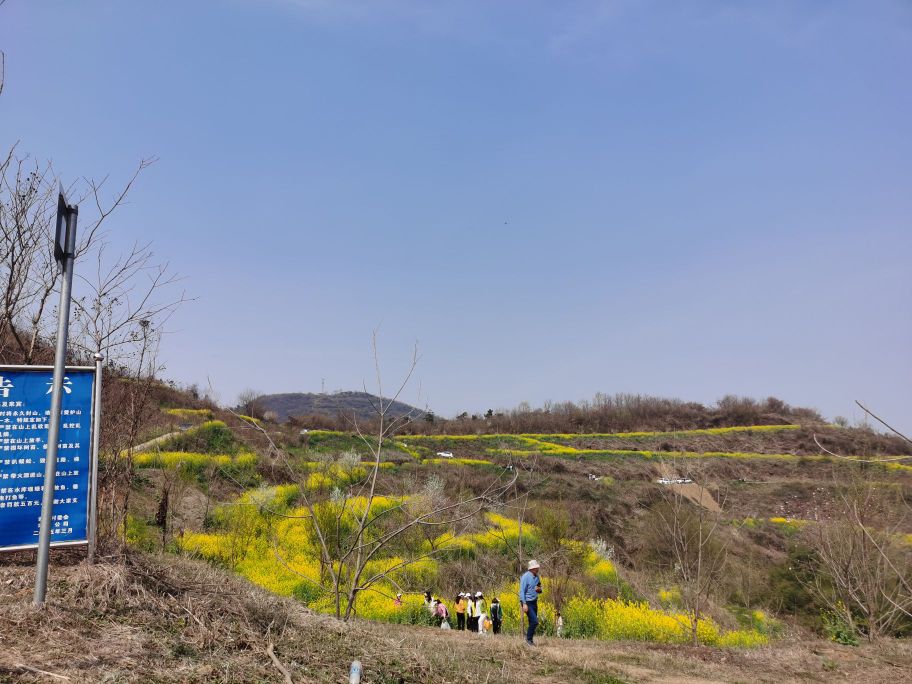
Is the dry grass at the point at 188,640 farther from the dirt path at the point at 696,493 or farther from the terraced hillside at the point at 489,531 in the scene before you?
the dirt path at the point at 696,493

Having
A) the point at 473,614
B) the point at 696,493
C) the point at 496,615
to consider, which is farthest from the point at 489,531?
the point at 696,493

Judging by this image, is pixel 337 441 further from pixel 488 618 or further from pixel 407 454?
pixel 488 618

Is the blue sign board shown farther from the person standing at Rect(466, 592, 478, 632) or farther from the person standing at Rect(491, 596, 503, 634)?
the person standing at Rect(491, 596, 503, 634)

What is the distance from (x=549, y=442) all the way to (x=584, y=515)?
2505cm

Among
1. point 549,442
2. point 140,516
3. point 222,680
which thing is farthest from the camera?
point 549,442

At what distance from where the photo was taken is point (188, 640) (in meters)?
4.28

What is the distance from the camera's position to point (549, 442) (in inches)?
2055

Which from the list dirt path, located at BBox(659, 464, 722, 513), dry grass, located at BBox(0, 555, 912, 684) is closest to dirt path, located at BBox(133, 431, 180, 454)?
dirt path, located at BBox(659, 464, 722, 513)

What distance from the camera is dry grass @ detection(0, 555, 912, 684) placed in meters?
3.66

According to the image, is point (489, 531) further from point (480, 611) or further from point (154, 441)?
point (154, 441)

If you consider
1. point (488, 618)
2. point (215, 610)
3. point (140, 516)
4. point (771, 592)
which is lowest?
point (771, 592)

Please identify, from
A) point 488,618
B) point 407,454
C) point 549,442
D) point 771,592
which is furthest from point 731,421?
point 488,618

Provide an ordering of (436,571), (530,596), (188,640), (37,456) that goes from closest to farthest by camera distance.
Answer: (188,640) → (37,456) → (530,596) → (436,571)

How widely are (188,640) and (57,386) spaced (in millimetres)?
1955
